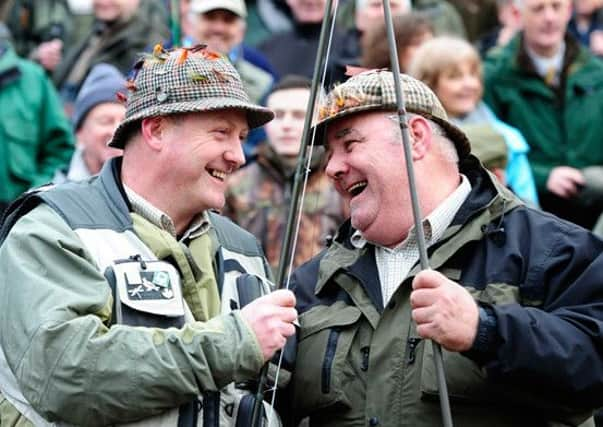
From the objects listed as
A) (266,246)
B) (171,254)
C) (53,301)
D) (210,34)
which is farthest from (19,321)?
(210,34)

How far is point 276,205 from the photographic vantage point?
29.9 ft

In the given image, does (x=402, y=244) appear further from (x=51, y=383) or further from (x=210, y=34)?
(x=210, y=34)

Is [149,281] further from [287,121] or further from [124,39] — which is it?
[124,39]

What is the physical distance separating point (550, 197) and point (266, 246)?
2.15 metres

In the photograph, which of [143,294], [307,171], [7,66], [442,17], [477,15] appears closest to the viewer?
[143,294]

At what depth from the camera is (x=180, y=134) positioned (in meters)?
6.02

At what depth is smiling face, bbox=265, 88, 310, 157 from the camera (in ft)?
30.6

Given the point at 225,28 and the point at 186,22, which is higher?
the point at 225,28

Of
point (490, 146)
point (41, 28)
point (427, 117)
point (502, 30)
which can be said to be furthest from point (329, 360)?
point (41, 28)

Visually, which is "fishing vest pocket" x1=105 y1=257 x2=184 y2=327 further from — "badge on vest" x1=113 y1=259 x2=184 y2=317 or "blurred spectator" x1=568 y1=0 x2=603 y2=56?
"blurred spectator" x1=568 y1=0 x2=603 y2=56

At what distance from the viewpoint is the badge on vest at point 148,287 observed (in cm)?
562

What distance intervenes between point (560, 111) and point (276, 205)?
226 cm

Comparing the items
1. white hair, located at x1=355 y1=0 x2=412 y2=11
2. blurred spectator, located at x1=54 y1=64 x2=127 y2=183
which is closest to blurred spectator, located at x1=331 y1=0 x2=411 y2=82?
white hair, located at x1=355 y1=0 x2=412 y2=11

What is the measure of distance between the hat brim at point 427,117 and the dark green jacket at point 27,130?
4.60 m
